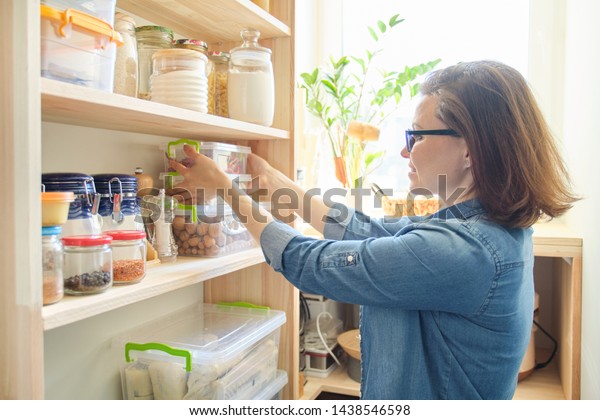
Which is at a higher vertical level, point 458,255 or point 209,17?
point 209,17

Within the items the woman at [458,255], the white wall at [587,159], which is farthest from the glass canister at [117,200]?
the white wall at [587,159]

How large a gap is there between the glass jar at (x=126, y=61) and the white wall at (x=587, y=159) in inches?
44.9

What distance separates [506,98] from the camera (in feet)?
3.01

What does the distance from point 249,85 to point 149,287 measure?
591 millimetres

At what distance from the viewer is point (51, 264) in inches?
29.5

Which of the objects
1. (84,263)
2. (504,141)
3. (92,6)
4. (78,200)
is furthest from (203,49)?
(504,141)

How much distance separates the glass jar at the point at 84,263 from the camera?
0.80 m

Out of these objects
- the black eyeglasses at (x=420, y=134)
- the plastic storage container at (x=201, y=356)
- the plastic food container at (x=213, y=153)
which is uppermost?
the black eyeglasses at (x=420, y=134)

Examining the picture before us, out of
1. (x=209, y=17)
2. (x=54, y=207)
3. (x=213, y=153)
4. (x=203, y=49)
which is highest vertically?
(x=209, y=17)

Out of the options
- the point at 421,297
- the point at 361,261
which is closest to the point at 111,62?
the point at 361,261

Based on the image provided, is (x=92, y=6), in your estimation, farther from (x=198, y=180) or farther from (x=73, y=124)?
(x=198, y=180)

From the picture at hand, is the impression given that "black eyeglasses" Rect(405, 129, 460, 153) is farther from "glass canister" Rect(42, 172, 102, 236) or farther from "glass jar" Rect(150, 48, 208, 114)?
"glass canister" Rect(42, 172, 102, 236)

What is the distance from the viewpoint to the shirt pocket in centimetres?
90

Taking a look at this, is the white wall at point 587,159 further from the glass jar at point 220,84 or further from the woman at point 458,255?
the glass jar at point 220,84
